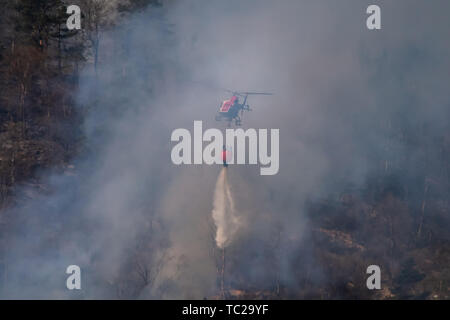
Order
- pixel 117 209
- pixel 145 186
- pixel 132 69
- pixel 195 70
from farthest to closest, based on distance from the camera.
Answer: pixel 195 70 < pixel 132 69 < pixel 145 186 < pixel 117 209

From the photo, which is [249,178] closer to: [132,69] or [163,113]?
[163,113]

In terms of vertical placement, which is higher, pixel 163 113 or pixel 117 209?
pixel 163 113

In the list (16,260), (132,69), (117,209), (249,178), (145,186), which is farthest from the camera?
(132,69)

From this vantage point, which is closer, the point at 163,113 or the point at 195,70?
the point at 163,113

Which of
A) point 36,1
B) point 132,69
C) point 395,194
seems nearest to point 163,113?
point 132,69
